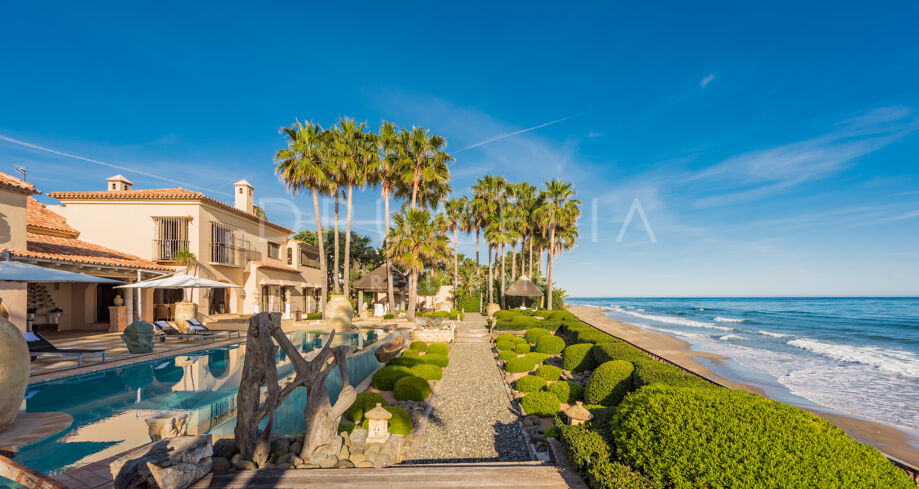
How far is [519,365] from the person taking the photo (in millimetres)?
12766

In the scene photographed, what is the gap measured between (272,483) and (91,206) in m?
26.1

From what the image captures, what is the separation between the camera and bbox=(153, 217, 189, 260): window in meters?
21.8

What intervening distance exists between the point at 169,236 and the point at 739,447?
1047 inches

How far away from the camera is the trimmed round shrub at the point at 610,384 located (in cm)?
822

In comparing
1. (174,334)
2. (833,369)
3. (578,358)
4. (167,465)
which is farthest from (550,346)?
(174,334)

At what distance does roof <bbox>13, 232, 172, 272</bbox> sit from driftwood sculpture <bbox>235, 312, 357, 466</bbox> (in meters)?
14.5

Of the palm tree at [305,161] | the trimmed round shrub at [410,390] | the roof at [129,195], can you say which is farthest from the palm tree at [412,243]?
the trimmed round shrub at [410,390]

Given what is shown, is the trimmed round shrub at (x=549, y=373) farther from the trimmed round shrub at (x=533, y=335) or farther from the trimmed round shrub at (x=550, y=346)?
the trimmed round shrub at (x=533, y=335)

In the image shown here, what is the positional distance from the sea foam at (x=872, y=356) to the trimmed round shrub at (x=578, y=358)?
1552cm

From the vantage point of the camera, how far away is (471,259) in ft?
166

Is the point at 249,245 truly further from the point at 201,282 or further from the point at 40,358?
the point at 40,358

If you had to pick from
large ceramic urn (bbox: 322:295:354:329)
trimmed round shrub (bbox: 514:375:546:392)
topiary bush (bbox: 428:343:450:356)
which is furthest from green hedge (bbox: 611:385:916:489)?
large ceramic urn (bbox: 322:295:354:329)

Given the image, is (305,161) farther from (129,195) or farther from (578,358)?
(578,358)

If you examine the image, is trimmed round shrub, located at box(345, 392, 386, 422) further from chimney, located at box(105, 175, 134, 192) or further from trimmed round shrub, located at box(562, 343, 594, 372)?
chimney, located at box(105, 175, 134, 192)
